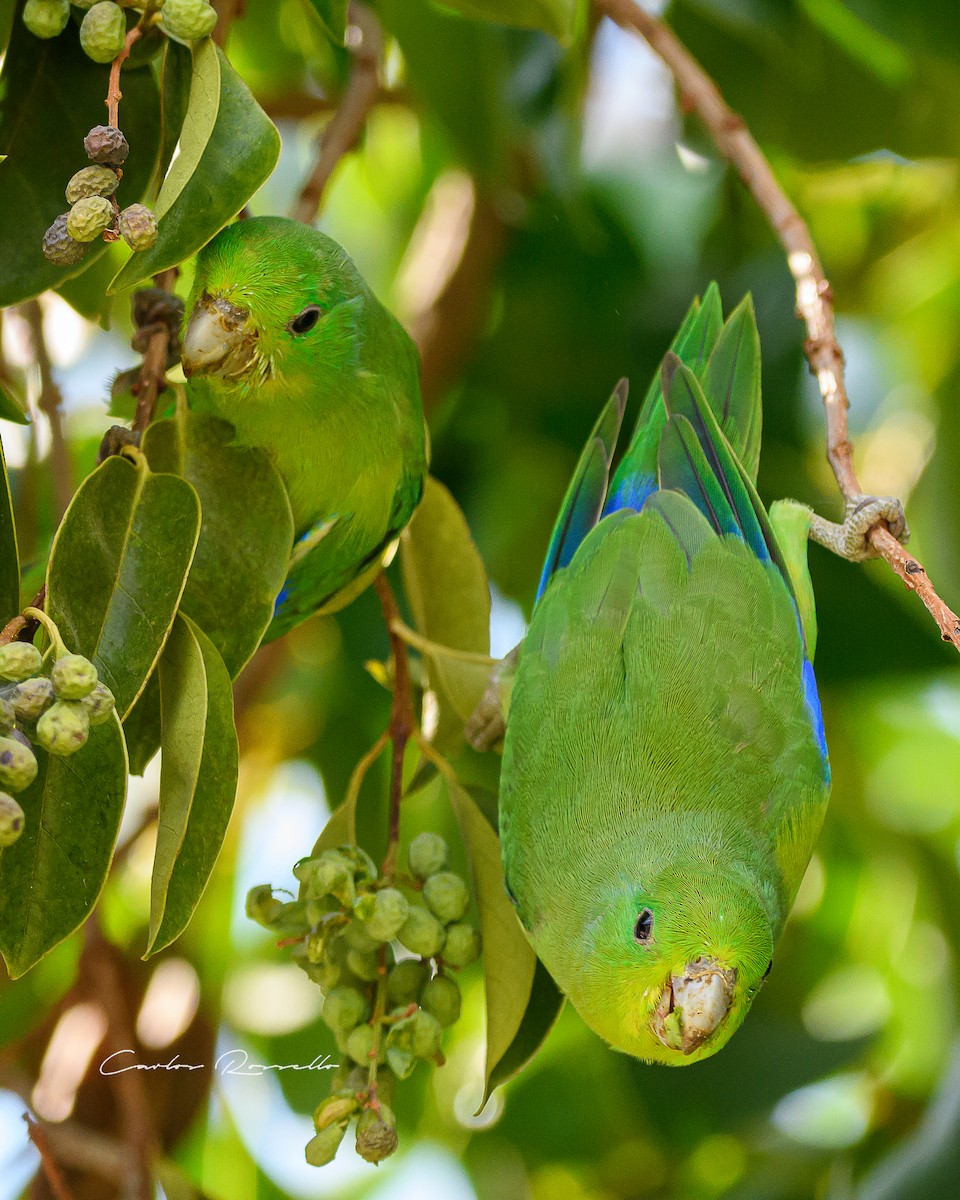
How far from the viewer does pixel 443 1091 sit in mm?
2762

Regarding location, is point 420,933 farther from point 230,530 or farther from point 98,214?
point 98,214

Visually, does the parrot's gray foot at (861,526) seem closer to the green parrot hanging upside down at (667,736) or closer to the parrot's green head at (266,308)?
the green parrot hanging upside down at (667,736)

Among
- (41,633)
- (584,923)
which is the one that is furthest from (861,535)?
(41,633)

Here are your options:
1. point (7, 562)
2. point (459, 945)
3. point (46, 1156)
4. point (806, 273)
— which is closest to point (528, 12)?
point (806, 273)

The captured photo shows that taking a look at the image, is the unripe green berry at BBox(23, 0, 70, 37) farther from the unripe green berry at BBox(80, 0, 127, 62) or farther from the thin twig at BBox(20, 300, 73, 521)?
the thin twig at BBox(20, 300, 73, 521)

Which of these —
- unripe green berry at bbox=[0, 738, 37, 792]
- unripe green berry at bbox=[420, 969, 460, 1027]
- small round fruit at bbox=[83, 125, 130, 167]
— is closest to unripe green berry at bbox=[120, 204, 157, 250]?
small round fruit at bbox=[83, 125, 130, 167]

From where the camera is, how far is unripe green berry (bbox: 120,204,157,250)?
128cm

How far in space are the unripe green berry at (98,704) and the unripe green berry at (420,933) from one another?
0.57 metres

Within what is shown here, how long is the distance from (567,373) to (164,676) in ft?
5.64

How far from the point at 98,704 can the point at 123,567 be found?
0.26 meters

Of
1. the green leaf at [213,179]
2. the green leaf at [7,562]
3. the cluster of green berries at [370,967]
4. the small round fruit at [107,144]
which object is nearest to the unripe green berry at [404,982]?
the cluster of green berries at [370,967]

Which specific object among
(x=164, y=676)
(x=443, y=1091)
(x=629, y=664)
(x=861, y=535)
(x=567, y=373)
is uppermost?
(x=164, y=676)

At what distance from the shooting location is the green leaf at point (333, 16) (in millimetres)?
1637

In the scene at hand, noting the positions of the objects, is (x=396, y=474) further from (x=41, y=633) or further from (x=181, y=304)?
(x=41, y=633)
